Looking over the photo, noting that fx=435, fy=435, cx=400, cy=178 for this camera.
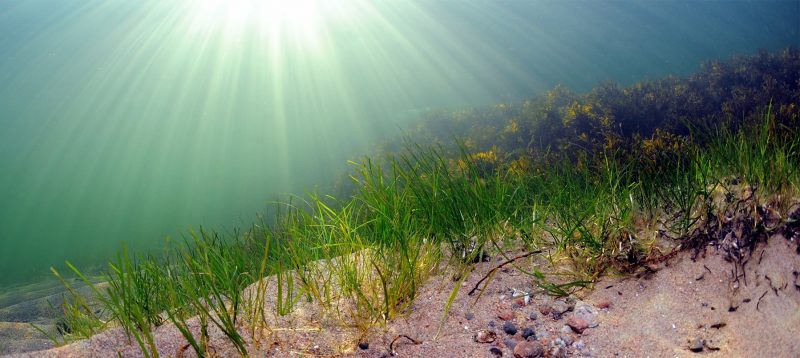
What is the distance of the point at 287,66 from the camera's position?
5925 cm

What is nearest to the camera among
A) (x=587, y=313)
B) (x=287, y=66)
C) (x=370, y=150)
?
(x=587, y=313)

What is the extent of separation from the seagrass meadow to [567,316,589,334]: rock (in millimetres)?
176

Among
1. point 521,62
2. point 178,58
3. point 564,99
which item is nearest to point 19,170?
point 178,58

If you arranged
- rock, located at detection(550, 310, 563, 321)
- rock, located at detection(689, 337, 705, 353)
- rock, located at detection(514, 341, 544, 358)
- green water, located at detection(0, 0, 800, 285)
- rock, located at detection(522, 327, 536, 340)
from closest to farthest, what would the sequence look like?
1. rock, located at detection(689, 337, 705, 353)
2. rock, located at detection(514, 341, 544, 358)
3. rock, located at detection(522, 327, 536, 340)
4. rock, located at detection(550, 310, 563, 321)
5. green water, located at detection(0, 0, 800, 285)

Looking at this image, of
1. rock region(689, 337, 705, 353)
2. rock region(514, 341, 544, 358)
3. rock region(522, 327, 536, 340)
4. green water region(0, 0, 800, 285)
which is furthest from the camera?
green water region(0, 0, 800, 285)

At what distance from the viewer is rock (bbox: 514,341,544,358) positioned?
1.99m

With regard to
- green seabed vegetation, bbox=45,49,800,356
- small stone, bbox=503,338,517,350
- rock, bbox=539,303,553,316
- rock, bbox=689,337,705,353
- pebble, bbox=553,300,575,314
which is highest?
green seabed vegetation, bbox=45,49,800,356

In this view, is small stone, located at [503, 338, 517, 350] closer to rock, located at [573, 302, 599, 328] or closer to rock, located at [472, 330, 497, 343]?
rock, located at [472, 330, 497, 343]

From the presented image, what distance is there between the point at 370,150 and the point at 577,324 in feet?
47.6

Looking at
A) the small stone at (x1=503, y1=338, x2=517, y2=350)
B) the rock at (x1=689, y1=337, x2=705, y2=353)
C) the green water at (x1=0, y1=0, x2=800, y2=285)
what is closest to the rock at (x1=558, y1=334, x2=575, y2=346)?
the small stone at (x1=503, y1=338, x2=517, y2=350)

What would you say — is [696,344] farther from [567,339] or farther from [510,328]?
[510,328]

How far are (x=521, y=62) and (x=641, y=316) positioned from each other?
36866 millimetres

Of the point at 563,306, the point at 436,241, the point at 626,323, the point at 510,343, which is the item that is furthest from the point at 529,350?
the point at 436,241

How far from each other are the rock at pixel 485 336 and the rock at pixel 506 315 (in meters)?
0.13
